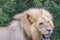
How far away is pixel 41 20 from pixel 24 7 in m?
2.42

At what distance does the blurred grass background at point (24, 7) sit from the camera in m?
6.26

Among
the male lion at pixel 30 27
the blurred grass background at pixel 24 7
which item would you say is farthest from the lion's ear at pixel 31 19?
the blurred grass background at pixel 24 7

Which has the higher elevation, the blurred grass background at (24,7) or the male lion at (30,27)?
the male lion at (30,27)

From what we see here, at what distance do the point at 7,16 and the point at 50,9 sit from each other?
1.06m

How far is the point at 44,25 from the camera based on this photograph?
4.36 metres

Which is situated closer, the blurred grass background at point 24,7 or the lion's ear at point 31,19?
the lion's ear at point 31,19

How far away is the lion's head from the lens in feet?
14.2

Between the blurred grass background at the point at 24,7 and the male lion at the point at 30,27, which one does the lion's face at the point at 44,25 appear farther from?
the blurred grass background at the point at 24,7

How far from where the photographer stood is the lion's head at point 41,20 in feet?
14.2

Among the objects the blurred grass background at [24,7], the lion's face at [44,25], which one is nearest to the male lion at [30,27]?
the lion's face at [44,25]

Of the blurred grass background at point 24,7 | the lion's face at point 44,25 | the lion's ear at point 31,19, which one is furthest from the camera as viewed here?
the blurred grass background at point 24,7

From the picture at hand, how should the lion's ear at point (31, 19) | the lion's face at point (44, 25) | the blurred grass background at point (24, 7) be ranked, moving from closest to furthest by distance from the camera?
1. the lion's face at point (44, 25)
2. the lion's ear at point (31, 19)
3. the blurred grass background at point (24, 7)

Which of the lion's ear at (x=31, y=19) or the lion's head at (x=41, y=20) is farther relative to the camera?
the lion's ear at (x=31, y=19)

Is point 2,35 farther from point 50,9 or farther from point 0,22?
point 50,9
